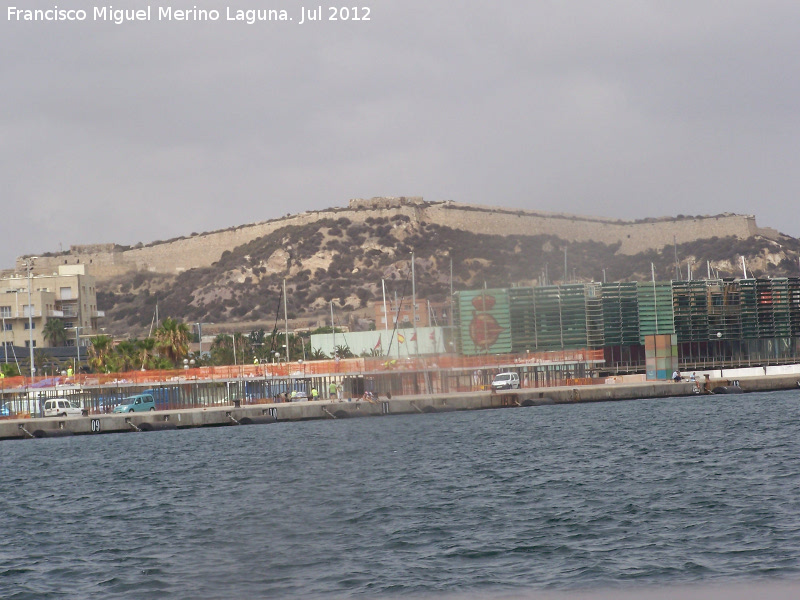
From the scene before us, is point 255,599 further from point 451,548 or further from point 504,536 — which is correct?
point 504,536

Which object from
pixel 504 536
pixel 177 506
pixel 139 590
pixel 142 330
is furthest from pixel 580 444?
pixel 142 330

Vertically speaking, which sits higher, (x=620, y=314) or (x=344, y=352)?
(x=620, y=314)

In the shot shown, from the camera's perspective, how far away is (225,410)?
61.6 meters

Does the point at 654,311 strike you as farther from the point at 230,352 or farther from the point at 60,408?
the point at 60,408

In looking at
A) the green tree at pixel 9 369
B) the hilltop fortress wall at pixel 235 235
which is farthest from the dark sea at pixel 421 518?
the hilltop fortress wall at pixel 235 235

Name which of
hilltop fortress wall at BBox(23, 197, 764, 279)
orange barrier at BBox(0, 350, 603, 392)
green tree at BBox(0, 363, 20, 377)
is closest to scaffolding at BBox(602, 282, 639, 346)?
orange barrier at BBox(0, 350, 603, 392)

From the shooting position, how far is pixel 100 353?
7994 centimetres

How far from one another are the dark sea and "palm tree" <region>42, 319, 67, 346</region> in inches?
2365

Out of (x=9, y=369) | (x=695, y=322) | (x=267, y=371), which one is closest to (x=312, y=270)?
(x=9, y=369)

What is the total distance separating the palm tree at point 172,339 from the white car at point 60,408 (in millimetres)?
11109

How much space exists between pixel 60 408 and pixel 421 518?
49.1 metres

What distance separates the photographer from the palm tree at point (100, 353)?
257 feet

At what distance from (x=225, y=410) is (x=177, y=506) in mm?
34209

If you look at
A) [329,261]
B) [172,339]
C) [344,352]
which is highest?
[329,261]
